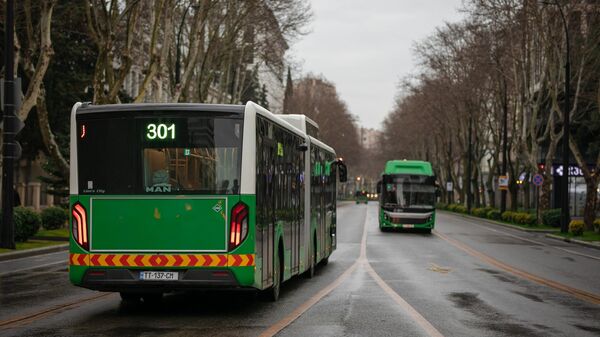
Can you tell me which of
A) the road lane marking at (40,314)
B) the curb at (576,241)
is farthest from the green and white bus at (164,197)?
the curb at (576,241)

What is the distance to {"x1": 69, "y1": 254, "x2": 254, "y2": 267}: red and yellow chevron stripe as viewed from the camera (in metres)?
12.4

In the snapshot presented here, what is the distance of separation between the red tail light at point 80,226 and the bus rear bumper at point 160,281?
0.37 m

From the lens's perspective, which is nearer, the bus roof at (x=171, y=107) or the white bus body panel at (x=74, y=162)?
the bus roof at (x=171, y=107)

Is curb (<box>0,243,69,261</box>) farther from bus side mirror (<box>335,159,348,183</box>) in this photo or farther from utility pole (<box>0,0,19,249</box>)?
bus side mirror (<box>335,159,348,183</box>)

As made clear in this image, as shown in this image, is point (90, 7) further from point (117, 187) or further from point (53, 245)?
point (117, 187)

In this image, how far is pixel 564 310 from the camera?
14.6 metres

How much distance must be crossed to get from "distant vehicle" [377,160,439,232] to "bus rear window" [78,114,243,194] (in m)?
31.9

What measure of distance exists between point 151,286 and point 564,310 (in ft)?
20.2

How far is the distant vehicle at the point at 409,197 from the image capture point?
43.9m

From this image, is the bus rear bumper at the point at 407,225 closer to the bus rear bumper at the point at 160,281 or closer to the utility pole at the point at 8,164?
the utility pole at the point at 8,164

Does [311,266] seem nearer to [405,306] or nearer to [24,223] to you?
[405,306]

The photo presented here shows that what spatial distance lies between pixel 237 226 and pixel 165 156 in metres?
1.27

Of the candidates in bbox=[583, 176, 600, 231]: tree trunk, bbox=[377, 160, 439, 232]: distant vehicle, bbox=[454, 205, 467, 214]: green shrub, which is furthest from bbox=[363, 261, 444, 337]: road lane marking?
bbox=[454, 205, 467, 214]: green shrub

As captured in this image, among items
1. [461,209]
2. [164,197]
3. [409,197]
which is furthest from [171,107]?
[461,209]
